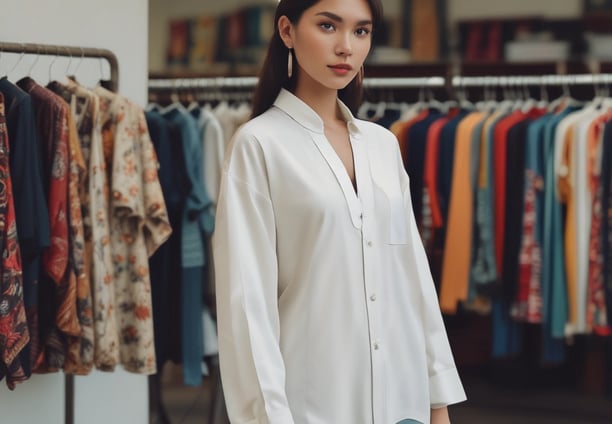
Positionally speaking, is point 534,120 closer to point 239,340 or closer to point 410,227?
point 410,227

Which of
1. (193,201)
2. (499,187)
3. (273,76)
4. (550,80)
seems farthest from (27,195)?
(550,80)

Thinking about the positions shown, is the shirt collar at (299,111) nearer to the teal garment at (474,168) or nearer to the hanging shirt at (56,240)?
the hanging shirt at (56,240)

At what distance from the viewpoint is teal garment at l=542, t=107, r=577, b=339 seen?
14.1 feet

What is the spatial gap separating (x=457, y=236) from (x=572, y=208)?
1.59ft

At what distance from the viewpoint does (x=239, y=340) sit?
1730 mm

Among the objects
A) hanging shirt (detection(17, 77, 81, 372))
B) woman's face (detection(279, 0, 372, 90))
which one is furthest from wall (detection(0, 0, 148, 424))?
woman's face (detection(279, 0, 372, 90))

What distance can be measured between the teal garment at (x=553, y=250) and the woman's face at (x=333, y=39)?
2573 mm

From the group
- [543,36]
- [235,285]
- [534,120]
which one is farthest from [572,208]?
[235,285]

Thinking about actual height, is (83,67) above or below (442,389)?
above

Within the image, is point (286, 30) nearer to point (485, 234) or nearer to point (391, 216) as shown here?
point (391, 216)

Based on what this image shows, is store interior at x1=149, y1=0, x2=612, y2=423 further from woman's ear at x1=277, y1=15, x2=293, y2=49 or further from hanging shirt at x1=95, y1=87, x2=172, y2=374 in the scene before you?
woman's ear at x1=277, y1=15, x2=293, y2=49

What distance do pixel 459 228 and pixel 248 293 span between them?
278 centimetres

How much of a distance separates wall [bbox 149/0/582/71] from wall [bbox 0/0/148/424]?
129 cm

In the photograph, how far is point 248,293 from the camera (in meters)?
1.74
